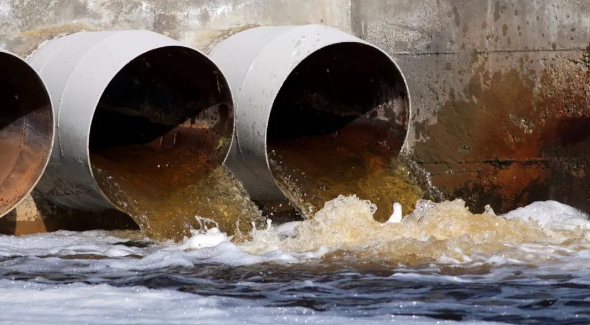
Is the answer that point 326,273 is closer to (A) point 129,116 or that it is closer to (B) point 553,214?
(B) point 553,214

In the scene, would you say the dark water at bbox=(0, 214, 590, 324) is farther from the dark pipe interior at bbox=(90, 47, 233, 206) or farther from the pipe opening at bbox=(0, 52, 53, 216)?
the dark pipe interior at bbox=(90, 47, 233, 206)

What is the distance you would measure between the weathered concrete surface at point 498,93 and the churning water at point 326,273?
41cm

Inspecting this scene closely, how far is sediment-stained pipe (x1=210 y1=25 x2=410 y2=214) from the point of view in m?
6.39

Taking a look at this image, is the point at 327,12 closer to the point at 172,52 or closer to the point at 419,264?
the point at 172,52

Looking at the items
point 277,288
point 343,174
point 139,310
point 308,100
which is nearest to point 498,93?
point 343,174

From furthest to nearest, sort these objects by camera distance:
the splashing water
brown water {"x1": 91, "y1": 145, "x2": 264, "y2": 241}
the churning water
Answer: brown water {"x1": 91, "y1": 145, "x2": 264, "y2": 241} → the splashing water → the churning water

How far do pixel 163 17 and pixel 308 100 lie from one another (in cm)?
124

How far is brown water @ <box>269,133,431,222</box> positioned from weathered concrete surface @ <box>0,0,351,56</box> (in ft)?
3.01

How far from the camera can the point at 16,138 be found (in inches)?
240

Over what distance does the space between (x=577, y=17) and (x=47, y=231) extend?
152 inches

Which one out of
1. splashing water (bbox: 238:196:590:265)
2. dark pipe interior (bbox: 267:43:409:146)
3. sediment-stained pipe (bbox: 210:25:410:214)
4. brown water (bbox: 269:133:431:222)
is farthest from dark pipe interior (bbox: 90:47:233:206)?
splashing water (bbox: 238:196:590:265)

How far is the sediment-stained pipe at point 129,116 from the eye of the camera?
5934mm

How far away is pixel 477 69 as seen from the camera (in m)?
7.10

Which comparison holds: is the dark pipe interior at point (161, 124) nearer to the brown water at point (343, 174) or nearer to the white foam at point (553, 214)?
the brown water at point (343, 174)
